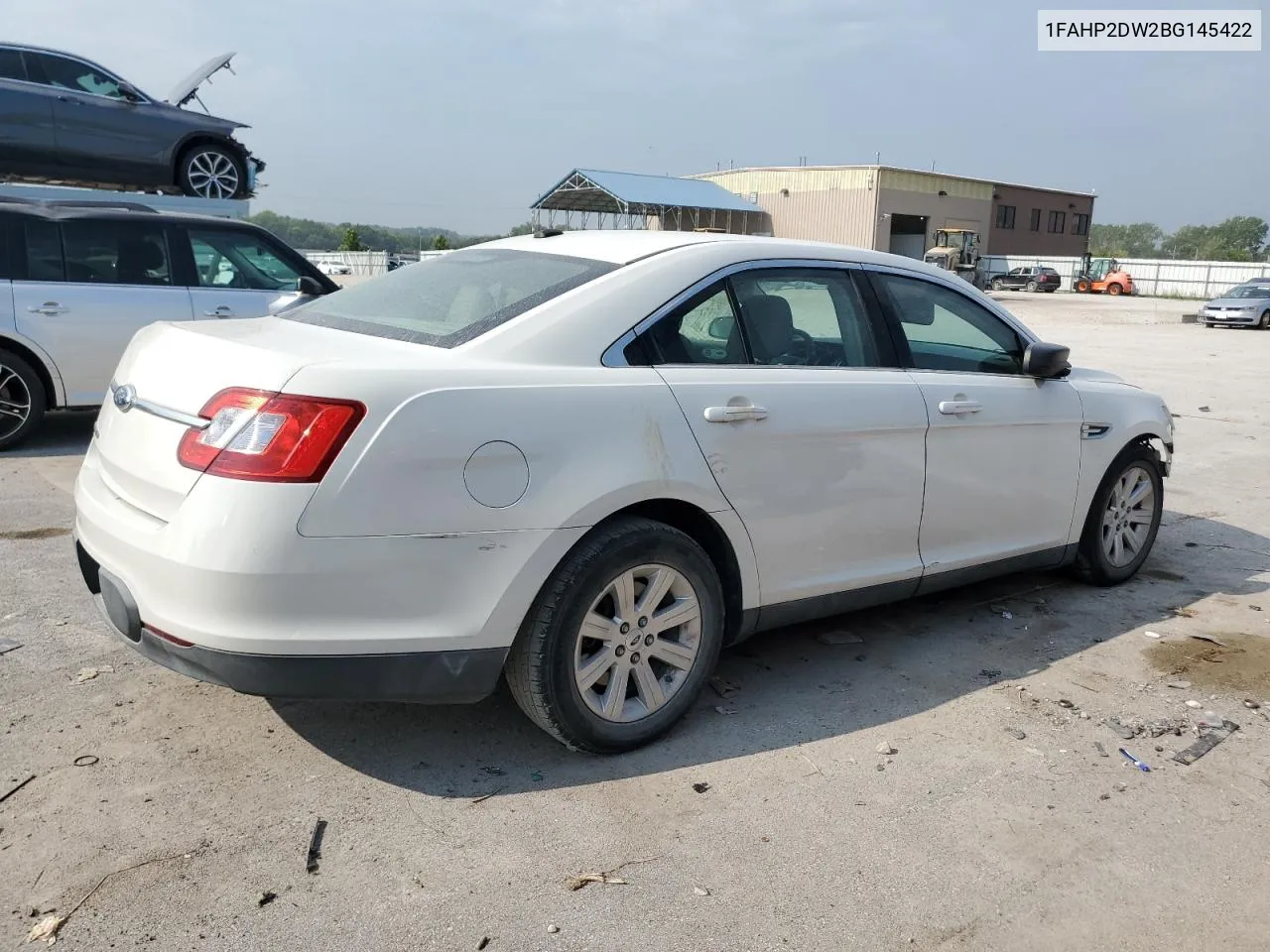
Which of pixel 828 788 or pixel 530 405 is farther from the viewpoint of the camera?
pixel 828 788

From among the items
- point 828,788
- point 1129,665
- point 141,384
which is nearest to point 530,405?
point 141,384

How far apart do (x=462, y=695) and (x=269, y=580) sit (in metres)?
0.64

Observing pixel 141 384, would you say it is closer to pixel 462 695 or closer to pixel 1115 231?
pixel 462 695

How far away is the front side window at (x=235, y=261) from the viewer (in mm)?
7824

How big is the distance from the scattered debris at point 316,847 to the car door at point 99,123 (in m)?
11.2

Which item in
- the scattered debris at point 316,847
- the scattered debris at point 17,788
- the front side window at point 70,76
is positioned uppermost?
the front side window at point 70,76

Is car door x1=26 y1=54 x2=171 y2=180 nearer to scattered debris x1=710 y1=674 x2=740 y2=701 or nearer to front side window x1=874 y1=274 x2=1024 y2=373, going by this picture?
front side window x1=874 y1=274 x2=1024 y2=373

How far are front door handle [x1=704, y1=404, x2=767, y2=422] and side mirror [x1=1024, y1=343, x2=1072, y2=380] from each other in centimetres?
164

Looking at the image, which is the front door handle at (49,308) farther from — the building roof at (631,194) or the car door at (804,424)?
the building roof at (631,194)

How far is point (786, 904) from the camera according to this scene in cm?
256

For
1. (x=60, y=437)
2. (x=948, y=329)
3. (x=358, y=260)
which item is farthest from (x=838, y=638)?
(x=358, y=260)

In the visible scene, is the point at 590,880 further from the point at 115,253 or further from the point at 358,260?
the point at 358,260

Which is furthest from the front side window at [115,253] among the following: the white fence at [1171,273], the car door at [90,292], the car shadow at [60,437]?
the white fence at [1171,273]

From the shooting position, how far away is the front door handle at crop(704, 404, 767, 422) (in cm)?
328
